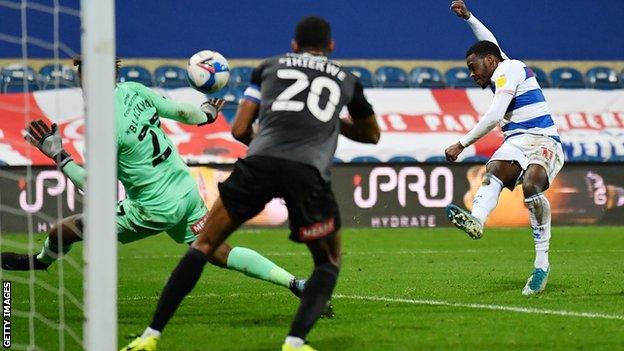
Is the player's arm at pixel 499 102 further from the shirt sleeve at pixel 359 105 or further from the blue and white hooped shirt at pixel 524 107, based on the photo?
the shirt sleeve at pixel 359 105

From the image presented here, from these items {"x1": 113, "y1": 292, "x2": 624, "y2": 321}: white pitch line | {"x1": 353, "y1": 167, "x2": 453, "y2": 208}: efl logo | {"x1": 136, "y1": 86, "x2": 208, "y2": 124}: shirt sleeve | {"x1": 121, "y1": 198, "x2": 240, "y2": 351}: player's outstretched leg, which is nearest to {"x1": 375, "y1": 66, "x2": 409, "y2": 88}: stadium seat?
{"x1": 353, "y1": 167, "x2": 453, "y2": 208}: efl logo

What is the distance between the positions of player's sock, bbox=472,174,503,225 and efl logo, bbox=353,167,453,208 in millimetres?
6776

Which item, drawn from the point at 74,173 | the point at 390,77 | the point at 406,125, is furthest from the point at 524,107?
the point at 390,77

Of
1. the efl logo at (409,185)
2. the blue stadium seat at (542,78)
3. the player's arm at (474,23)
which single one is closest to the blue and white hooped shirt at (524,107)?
the player's arm at (474,23)

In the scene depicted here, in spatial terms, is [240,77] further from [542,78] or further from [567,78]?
[567,78]

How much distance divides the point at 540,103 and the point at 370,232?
260 inches

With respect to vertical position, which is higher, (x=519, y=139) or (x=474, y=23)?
(x=474, y=23)

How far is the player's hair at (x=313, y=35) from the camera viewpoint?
226 inches

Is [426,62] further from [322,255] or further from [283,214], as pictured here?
[322,255]

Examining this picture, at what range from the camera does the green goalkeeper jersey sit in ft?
24.7

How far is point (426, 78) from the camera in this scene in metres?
19.2

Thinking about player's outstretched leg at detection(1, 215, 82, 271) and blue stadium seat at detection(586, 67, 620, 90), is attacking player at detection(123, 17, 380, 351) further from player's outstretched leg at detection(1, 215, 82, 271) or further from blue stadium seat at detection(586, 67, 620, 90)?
blue stadium seat at detection(586, 67, 620, 90)

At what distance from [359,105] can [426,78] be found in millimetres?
13501

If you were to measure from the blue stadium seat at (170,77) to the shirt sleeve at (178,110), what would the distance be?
10.3 m
